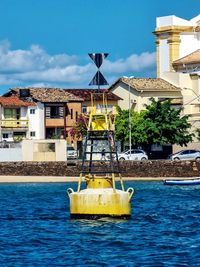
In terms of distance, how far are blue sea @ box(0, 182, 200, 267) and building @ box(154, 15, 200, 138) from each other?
73318 mm

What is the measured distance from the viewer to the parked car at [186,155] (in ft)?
384

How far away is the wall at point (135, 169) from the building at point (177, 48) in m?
38.2

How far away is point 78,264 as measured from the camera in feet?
146

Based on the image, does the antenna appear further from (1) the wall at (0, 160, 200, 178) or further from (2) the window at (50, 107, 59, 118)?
(2) the window at (50, 107, 59, 118)

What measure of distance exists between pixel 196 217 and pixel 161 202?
14800 mm

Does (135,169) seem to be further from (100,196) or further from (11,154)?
(100,196)

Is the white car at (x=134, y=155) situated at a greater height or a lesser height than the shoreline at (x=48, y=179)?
greater

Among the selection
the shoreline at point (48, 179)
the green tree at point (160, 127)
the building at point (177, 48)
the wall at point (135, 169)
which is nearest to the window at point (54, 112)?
→ the green tree at point (160, 127)

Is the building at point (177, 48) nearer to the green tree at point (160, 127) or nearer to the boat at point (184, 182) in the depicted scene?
the green tree at point (160, 127)

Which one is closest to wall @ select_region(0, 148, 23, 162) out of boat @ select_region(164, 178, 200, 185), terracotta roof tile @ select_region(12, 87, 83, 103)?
boat @ select_region(164, 178, 200, 185)

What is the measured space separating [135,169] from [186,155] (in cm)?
958

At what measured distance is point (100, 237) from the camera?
52438 mm

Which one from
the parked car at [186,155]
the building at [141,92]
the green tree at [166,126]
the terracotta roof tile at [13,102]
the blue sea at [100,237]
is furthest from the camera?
the building at [141,92]

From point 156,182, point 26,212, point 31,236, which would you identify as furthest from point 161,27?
point 31,236
